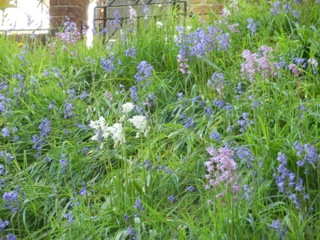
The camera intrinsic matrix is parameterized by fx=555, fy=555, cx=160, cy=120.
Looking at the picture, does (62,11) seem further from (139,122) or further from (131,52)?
(139,122)

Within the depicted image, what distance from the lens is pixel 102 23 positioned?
6.62m

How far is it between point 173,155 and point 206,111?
1.52ft

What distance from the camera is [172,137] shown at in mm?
3074

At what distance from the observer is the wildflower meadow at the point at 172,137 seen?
2.33m

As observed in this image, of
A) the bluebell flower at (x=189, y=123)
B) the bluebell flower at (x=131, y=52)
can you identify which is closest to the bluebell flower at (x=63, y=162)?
the bluebell flower at (x=189, y=123)

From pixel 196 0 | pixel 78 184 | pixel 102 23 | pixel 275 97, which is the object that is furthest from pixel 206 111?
pixel 102 23

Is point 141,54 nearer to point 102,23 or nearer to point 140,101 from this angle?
point 140,101

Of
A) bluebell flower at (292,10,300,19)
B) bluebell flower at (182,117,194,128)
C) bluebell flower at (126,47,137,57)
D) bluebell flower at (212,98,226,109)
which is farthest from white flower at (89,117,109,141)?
bluebell flower at (292,10,300,19)

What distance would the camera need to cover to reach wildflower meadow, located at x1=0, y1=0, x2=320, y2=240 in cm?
233

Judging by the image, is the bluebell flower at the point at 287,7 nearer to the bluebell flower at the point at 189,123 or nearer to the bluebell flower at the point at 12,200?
the bluebell flower at the point at 189,123

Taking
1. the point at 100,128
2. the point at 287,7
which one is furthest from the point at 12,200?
the point at 287,7

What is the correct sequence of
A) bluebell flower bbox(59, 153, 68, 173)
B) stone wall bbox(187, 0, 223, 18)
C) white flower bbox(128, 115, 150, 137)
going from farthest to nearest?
1. stone wall bbox(187, 0, 223, 18)
2. bluebell flower bbox(59, 153, 68, 173)
3. white flower bbox(128, 115, 150, 137)

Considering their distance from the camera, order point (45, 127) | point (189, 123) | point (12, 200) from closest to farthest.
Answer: point (12, 200) < point (189, 123) < point (45, 127)

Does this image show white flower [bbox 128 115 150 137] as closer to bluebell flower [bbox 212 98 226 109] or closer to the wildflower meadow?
the wildflower meadow
